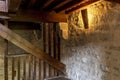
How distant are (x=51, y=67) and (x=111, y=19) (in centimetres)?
208

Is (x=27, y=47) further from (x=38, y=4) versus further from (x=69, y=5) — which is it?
(x=69, y=5)

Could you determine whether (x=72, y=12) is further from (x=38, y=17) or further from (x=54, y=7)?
(x=38, y=17)

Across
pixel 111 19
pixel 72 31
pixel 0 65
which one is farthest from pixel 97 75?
pixel 0 65

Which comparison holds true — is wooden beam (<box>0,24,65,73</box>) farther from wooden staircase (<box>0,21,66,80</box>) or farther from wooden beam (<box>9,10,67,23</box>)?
wooden beam (<box>9,10,67,23</box>)

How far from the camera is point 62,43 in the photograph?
4.53 metres

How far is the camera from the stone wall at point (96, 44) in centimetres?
275

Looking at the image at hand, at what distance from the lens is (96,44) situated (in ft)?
10.5

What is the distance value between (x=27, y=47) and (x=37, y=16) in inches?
29.6

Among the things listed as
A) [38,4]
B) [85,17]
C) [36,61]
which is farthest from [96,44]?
[36,61]

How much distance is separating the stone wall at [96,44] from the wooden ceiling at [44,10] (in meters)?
0.23

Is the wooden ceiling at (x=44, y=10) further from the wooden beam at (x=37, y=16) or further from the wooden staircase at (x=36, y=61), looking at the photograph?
the wooden staircase at (x=36, y=61)

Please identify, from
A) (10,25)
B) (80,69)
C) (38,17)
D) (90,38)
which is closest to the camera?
(90,38)

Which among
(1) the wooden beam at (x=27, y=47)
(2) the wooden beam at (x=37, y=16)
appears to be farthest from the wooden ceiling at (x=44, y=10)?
(1) the wooden beam at (x=27, y=47)

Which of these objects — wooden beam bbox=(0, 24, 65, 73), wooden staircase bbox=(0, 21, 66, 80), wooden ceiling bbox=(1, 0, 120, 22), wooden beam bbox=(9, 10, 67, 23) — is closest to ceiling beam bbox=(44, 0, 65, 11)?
wooden ceiling bbox=(1, 0, 120, 22)
